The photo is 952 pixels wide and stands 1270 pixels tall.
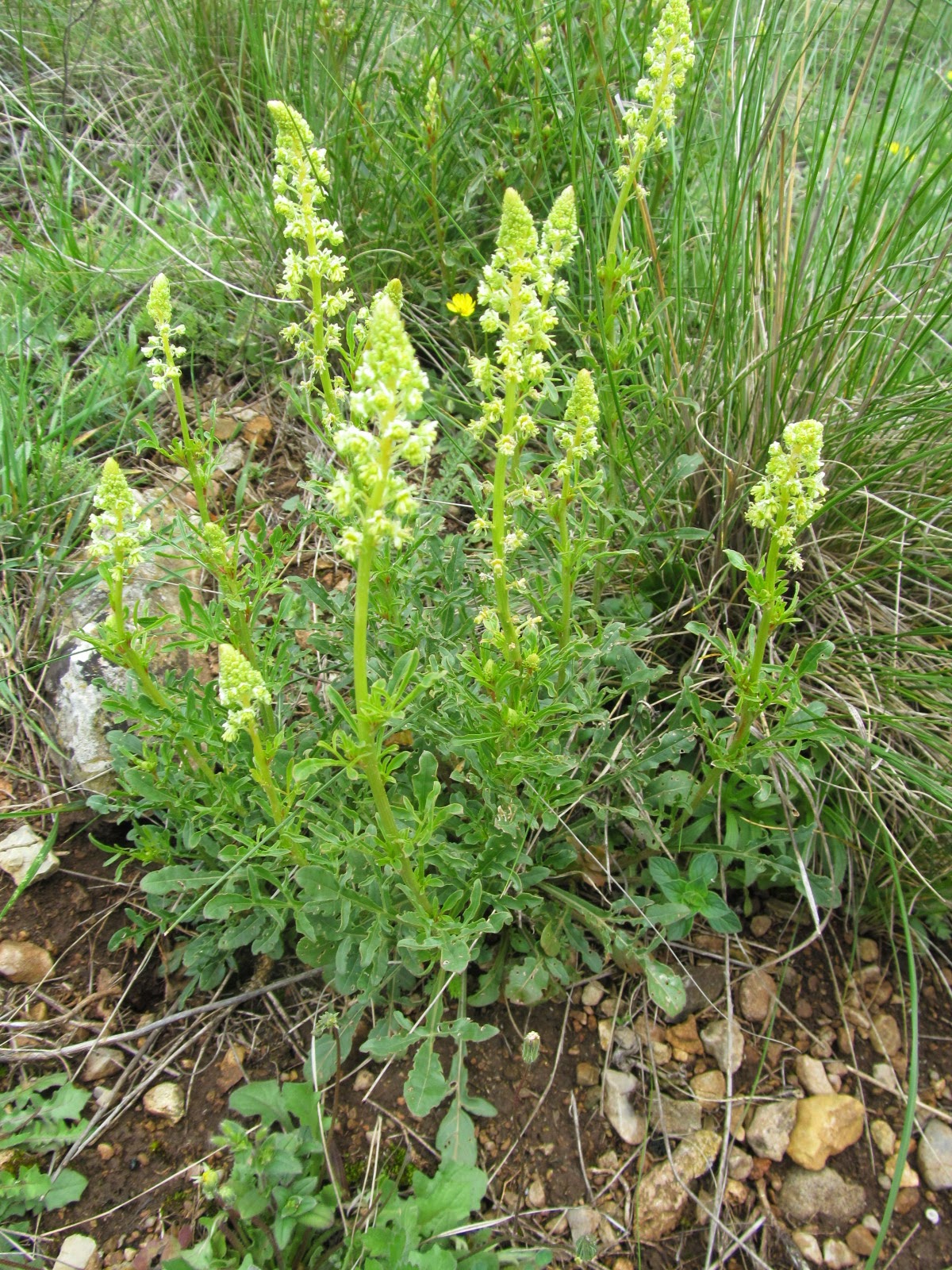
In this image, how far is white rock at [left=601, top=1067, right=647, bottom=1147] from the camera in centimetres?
216

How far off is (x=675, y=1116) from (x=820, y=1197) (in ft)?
1.20

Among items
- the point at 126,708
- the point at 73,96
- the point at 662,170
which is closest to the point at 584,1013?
the point at 126,708

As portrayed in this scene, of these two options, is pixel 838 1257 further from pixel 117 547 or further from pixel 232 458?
pixel 232 458

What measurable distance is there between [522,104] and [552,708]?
8.63ft

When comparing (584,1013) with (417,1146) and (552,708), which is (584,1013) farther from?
(552,708)

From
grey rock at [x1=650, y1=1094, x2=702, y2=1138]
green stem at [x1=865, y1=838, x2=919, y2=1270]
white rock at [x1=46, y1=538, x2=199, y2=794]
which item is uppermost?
white rock at [x1=46, y1=538, x2=199, y2=794]

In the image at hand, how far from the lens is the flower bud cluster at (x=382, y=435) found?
1.32 metres

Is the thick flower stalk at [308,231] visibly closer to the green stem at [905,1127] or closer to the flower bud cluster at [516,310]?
the flower bud cluster at [516,310]

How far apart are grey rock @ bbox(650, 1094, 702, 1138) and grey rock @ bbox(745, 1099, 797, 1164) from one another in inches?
5.6

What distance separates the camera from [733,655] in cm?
194

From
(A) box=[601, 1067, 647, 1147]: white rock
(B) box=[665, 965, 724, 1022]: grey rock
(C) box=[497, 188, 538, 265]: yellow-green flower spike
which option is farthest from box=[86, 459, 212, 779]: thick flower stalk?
(B) box=[665, 965, 724, 1022]: grey rock

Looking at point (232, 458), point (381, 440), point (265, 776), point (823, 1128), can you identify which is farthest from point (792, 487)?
point (232, 458)

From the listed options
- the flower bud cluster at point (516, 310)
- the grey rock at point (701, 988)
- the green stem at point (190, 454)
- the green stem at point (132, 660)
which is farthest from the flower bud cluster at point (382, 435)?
the grey rock at point (701, 988)

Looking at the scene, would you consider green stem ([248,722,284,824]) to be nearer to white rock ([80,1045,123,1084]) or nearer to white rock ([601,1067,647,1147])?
white rock ([80,1045,123,1084])
